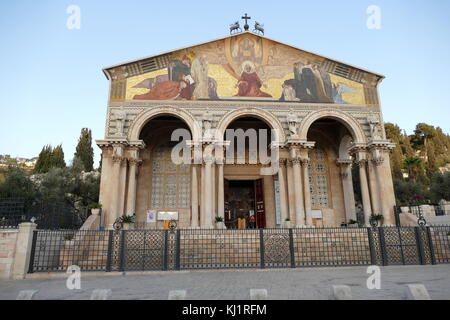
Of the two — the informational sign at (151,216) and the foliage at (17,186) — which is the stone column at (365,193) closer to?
the informational sign at (151,216)

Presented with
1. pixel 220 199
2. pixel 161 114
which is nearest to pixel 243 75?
pixel 161 114

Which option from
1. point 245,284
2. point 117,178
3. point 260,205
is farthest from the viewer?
point 260,205

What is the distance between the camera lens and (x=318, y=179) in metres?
21.3

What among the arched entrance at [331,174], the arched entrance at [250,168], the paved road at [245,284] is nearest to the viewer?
the paved road at [245,284]

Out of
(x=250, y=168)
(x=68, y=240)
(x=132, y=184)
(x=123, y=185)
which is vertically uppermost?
(x=250, y=168)

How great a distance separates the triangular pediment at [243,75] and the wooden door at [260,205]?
6.02 meters

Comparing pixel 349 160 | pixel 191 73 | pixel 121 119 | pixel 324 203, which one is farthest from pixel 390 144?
pixel 121 119

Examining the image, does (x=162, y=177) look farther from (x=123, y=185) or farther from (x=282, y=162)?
(x=282, y=162)

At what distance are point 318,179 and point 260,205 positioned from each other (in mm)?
4680

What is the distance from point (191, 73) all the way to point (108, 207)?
9.31 m

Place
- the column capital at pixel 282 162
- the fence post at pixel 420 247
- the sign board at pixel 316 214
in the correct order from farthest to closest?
1. the sign board at pixel 316 214
2. the column capital at pixel 282 162
3. the fence post at pixel 420 247

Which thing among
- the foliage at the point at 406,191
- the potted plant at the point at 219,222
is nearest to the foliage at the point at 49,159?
the potted plant at the point at 219,222

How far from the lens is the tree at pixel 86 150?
130 feet
